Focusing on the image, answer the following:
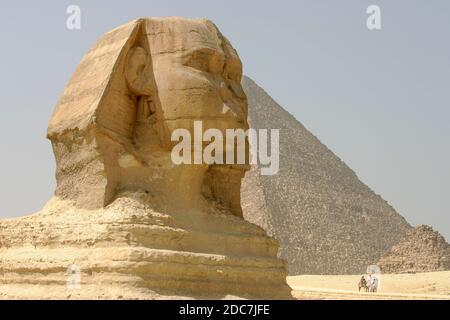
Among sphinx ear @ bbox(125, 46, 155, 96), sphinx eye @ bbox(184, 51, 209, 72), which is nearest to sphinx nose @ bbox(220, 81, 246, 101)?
sphinx eye @ bbox(184, 51, 209, 72)

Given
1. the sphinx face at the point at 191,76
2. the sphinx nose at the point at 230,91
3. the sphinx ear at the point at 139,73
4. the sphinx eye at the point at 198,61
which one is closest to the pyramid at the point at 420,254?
the sphinx nose at the point at 230,91

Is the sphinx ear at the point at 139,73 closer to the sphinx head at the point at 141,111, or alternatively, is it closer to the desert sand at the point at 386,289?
the sphinx head at the point at 141,111

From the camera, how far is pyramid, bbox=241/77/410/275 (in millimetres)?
103875

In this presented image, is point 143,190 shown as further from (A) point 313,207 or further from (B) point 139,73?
(A) point 313,207

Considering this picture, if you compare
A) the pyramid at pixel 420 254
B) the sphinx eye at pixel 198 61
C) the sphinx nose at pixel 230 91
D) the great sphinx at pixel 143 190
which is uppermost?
the sphinx eye at pixel 198 61

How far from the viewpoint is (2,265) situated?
845 centimetres

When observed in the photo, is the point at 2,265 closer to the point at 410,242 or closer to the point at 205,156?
the point at 205,156

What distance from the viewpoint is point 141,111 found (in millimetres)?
8922

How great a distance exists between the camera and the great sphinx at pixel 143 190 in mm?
7969

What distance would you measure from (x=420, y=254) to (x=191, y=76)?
70.5 meters

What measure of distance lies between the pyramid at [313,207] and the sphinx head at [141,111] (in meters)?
87.8

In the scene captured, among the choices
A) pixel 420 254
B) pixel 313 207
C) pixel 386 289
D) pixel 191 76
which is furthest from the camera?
pixel 313 207

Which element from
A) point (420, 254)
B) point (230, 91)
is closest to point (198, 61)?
point (230, 91)

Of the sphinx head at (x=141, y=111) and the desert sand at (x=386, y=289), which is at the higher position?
the sphinx head at (x=141, y=111)
